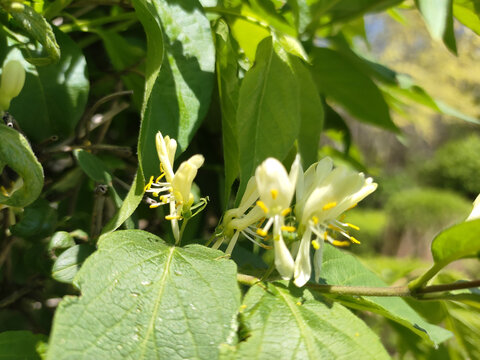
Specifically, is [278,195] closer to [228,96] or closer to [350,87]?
[228,96]

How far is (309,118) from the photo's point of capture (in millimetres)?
504

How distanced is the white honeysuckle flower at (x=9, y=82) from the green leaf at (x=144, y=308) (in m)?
0.15

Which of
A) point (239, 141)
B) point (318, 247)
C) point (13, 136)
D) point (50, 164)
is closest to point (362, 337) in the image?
point (318, 247)

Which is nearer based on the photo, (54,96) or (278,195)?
(278,195)

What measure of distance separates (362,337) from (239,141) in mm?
171

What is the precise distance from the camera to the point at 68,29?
0.54m

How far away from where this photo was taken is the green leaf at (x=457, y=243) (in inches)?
13.3

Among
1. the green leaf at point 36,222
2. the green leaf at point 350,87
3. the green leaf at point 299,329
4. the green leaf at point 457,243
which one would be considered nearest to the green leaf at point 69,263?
the green leaf at point 36,222

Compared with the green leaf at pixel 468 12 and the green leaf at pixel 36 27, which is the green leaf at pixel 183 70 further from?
the green leaf at pixel 468 12

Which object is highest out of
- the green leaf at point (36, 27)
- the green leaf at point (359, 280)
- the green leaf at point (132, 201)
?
the green leaf at point (36, 27)

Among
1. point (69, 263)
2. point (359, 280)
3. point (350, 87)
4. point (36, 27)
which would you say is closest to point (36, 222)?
point (69, 263)

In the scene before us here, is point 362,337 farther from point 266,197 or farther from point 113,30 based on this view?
point 113,30

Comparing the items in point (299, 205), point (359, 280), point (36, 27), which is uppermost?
point (36, 27)

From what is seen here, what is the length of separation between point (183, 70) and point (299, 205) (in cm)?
15
